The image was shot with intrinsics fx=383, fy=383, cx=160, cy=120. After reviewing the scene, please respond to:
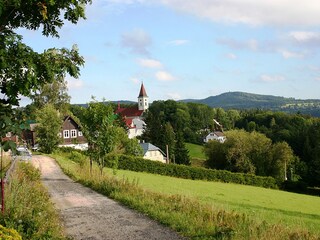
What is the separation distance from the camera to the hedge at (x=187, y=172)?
48.2 metres

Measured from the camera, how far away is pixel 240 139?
224ft

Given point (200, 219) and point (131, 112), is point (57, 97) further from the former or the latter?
point (131, 112)

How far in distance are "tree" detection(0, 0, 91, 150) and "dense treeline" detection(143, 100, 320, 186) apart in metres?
60.7

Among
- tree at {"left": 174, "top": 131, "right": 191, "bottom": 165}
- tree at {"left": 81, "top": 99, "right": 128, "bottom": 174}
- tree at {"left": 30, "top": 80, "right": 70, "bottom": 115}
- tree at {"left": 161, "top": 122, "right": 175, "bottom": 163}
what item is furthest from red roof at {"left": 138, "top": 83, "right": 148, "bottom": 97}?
tree at {"left": 81, "top": 99, "right": 128, "bottom": 174}

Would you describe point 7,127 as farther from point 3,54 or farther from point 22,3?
point 22,3

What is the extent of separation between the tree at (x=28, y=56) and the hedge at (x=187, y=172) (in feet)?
134

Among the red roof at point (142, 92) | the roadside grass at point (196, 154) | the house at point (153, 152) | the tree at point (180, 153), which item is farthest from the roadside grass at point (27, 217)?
the red roof at point (142, 92)

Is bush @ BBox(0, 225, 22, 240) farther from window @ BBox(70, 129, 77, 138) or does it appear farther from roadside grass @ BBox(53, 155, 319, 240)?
window @ BBox(70, 129, 77, 138)

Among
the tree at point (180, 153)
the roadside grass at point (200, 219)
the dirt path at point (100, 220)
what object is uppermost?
the roadside grass at point (200, 219)

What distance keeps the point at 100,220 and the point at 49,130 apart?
38.3m

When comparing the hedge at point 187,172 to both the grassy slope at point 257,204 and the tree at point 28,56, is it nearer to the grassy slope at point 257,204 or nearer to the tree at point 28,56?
the grassy slope at point 257,204

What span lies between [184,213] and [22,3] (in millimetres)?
8008

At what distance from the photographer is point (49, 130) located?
159 ft

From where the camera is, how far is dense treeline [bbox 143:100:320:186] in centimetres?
6731
